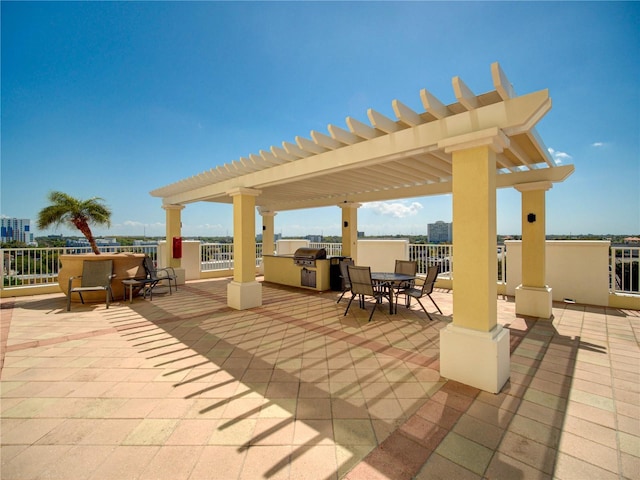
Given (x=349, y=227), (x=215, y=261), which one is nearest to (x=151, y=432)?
(x=349, y=227)

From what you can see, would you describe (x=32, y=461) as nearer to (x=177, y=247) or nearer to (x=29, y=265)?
(x=177, y=247)

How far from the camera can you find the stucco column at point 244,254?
5520mm

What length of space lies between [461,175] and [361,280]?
8.93 feet

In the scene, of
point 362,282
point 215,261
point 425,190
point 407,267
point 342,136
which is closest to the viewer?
point 342,136

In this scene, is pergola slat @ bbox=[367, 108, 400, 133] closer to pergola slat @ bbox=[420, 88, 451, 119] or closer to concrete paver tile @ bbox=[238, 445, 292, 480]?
pergola slat @ bbox=[420, 88, 451, 119]

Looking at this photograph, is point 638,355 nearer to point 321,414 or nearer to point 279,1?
point 321,414

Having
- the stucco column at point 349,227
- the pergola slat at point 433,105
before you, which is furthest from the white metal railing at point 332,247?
the pergola slat at point 433,105

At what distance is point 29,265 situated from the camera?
6.84 metres

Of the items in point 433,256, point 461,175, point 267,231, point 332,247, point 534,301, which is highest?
point 461,175

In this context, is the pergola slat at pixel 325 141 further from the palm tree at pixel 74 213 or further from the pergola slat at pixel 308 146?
the palm tree at pixel 74 213

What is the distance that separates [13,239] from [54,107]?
430 centimetres

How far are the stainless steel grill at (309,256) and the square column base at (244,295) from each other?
79.3 inches

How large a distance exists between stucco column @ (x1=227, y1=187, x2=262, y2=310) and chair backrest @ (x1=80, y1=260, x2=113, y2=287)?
2941 mm

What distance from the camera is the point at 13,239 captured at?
7336mm
